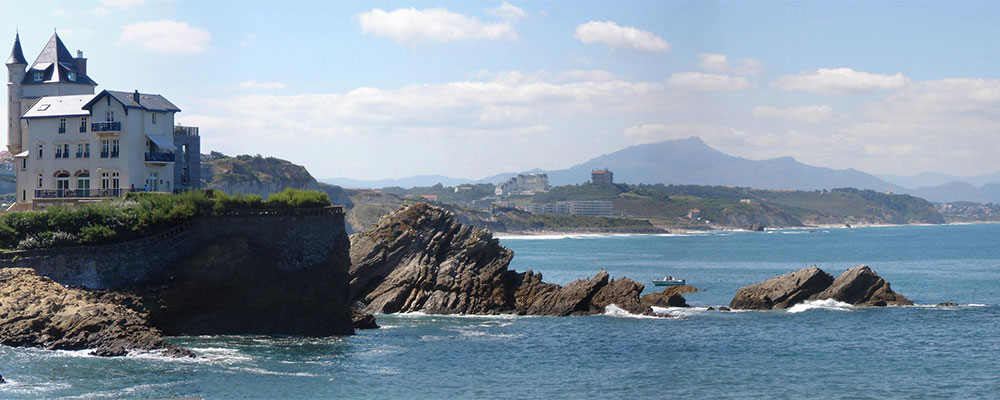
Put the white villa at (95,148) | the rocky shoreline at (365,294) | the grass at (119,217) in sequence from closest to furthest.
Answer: the rocky shoreline at (365,294)
the grass at (119,217)
the white villa at (95,148)

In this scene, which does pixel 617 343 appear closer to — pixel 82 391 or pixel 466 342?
pixel 466 342

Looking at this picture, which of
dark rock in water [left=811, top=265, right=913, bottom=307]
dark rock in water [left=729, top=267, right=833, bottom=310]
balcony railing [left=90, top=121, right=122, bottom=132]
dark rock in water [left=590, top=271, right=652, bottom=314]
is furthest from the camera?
dark rock in water [left=811, top=265, right=913, bottom=307]

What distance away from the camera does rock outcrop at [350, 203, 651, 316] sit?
2238 inches

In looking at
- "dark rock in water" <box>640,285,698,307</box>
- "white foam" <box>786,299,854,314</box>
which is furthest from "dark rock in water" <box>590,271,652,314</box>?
"white foam" <box>786,299,854,314</box>

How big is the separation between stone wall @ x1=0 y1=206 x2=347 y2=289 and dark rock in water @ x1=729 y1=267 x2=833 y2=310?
2755 centimetres

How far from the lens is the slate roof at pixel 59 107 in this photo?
163 feet

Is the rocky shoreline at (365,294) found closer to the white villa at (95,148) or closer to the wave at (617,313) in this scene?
the wave at (617,313)

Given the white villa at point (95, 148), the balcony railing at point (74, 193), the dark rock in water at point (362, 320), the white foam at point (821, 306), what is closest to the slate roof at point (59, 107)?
the white villa at point (95, 148)

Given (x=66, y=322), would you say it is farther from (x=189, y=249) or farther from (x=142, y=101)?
(x=142, y=101)

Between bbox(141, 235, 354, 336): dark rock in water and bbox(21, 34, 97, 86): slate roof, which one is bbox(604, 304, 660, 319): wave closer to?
bbox(141, 235, 354, 336): dark rock in water

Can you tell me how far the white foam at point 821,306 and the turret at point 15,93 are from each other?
46.0 metres

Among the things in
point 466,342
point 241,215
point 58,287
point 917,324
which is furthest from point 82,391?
point 917,324

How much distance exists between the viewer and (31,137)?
165 feet

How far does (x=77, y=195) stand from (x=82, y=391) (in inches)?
904
